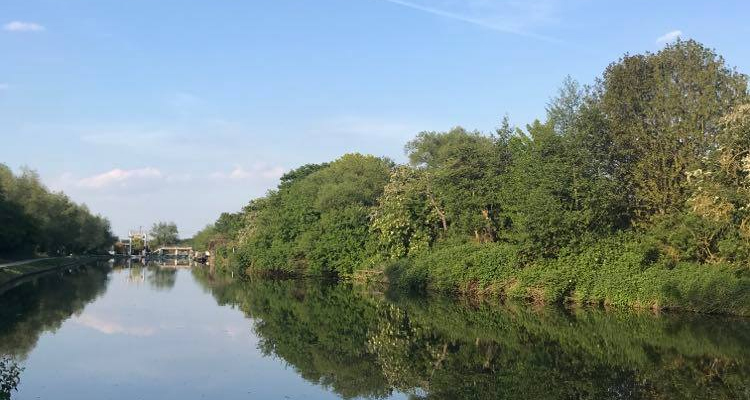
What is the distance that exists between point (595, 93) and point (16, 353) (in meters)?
35.4

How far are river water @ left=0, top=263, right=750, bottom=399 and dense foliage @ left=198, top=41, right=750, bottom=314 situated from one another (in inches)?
124

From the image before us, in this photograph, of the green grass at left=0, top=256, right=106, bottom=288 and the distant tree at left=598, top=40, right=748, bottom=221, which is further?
the green grass at left=0, top=256, right=106, bottom=288

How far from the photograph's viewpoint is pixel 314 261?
65750mm

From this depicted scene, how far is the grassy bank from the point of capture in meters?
32.1

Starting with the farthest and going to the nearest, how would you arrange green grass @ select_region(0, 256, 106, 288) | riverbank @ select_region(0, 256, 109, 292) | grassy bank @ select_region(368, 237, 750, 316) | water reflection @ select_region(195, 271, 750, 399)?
1. green grass @ select_region(0, 256, 106, 288)
2. riverbank @ select_region(0, 256, 109, 292)
3. grassy bank @ select_region(368, 237, 750, 316)
4. water reflection @ select_region(195, 271, 750, 399)

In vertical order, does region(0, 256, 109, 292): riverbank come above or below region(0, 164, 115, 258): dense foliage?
below

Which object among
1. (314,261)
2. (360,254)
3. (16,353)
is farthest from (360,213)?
(16,353)

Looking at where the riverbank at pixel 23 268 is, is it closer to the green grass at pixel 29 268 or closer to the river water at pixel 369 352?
the green grass at pixel 29 268

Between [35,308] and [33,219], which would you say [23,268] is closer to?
[33,219]

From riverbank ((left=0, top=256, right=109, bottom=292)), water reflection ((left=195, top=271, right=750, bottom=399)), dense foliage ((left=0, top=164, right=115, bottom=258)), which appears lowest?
water reflection ((left=195, top=271, right=750, bottom=399))

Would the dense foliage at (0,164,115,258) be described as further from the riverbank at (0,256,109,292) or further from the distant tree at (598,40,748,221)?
the distant tree at (598,40,748,221)

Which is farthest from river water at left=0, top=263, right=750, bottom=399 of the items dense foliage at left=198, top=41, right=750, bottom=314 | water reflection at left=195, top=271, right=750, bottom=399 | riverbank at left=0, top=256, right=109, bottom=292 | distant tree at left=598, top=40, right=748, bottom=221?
riverbank at left=0, top=256, right=109, bottom=292

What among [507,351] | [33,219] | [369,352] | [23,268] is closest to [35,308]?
[369,352]

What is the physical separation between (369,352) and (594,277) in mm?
19843
